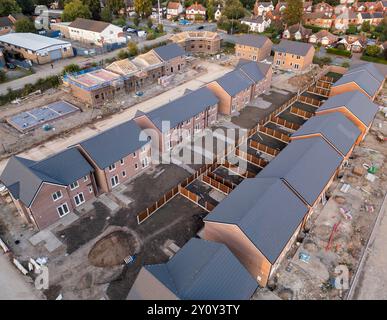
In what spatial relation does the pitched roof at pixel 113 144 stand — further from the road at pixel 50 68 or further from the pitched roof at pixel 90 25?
the pitched roof at pixel 90 25

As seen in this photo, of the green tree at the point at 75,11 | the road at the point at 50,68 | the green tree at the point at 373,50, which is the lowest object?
the road at the point at 50,68

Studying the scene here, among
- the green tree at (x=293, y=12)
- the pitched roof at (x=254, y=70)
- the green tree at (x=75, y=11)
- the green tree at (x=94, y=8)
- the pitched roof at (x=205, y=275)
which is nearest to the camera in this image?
the pitched roof at (x=205, y=275)

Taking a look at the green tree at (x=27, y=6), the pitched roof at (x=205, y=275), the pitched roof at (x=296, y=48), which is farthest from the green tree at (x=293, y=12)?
the green tree at (x=27, y=6)

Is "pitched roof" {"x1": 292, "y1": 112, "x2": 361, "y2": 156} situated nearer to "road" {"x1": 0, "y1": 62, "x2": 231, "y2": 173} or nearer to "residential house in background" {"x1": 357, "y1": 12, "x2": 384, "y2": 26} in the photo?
"road" {"x1": 0, "y1": 62, "x2": 231, "y2": 173}

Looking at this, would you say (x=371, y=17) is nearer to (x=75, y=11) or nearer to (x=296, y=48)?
(x=296, y=48)

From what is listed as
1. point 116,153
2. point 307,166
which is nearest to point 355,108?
point 307,166
